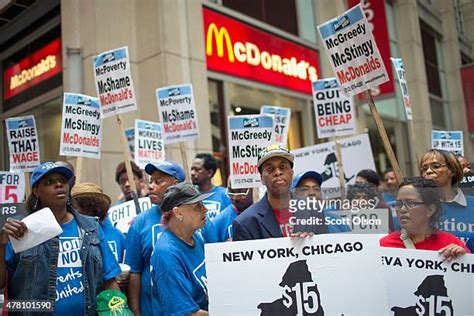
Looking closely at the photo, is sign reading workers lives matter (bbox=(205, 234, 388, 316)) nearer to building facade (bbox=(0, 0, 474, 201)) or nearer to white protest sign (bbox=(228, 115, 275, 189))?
white protest sign (bbox=(228, 115, 275, 189))

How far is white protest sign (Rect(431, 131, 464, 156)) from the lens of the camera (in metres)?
7.46

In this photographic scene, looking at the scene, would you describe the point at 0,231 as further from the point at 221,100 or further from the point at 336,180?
the point at 221,100

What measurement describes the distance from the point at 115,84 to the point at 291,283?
14.8 ft

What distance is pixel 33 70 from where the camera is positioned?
1099 centimetres

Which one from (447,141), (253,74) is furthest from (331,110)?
(253,74)

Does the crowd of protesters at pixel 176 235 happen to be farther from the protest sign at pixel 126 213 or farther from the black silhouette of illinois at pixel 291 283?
the protest sign at pixel 126 213

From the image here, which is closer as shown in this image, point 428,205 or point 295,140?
point 428,205

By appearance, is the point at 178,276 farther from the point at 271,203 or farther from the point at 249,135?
the point at 249,135

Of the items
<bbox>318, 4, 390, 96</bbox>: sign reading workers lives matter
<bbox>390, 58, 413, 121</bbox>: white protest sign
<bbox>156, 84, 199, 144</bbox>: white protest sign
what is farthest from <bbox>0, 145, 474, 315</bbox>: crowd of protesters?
<bbox>156, 84, 199, 144</bbox>: white protest sign

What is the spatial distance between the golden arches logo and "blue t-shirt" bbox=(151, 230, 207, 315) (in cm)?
849

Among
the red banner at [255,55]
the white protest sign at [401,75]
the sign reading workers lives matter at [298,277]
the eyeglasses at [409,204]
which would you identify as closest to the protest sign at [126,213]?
the sign reading workers lives matter at [298,277]

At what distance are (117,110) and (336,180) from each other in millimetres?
3428

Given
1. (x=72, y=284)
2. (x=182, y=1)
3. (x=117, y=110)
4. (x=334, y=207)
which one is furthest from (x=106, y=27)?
(x=334, y=207)

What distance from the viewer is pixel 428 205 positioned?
9.43 ft
